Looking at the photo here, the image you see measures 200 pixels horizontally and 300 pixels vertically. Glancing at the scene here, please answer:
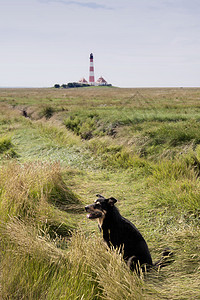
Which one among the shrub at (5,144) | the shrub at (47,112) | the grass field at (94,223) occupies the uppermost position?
the shrub at (47,112)

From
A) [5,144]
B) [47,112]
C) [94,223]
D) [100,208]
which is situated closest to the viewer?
[100,208]

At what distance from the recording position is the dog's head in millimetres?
3033

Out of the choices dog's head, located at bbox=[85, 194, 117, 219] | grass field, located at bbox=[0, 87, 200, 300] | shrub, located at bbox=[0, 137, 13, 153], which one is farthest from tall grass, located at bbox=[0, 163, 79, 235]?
shrub, located at bbox=[0, 137, 13, 153]

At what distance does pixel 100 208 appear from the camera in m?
3.07

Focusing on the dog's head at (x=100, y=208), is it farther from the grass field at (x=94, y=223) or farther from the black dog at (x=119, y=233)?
the grass field at (x=94, y=223)

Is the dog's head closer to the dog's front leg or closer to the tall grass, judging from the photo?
the dog's front leg

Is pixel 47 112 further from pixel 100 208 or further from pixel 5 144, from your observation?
pixel 100 208

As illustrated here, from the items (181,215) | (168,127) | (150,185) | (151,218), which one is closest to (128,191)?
(150,185)

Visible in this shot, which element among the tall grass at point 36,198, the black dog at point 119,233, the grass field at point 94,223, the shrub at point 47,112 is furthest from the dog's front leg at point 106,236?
the shrub at point 47,112

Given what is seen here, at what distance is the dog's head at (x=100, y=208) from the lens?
303 cm

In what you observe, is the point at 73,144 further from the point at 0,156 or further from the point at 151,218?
the point at 151,218

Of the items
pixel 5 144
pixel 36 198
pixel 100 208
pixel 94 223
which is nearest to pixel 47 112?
pixel 5 144

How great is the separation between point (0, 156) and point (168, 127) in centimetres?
699

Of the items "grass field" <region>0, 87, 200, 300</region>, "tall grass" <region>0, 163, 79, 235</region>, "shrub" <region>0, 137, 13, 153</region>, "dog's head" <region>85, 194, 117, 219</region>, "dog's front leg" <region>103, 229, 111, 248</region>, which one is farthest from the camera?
"shrub" <region>0, 137, 13, 153</region>
